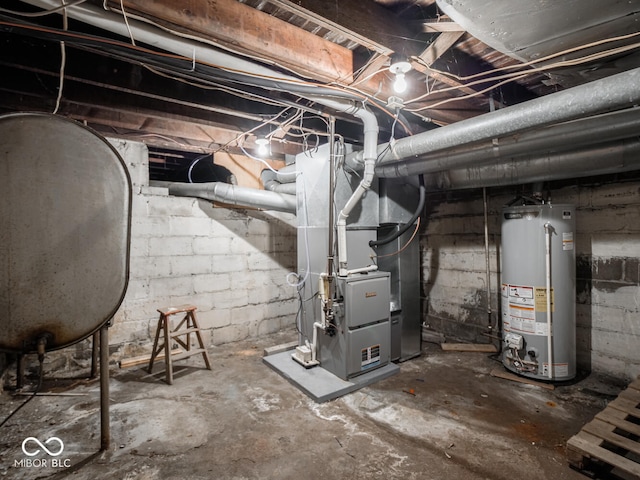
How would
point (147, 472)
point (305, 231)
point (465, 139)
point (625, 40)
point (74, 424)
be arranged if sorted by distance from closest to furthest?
point (625, 40) → point (147, 472) → point (465, 139) → point (74, 424) → point (305, 231)

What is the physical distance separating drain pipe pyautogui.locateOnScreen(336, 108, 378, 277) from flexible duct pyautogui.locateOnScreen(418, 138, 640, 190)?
1.10m

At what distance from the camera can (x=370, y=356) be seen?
295 centimetres

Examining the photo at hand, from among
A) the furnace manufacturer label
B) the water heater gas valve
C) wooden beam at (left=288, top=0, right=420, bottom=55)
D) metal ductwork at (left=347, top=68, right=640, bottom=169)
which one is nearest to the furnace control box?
the furnace manufacturer label

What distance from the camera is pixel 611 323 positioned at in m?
2.82

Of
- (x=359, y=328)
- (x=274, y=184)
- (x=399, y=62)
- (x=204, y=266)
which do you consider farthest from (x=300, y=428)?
(x=274, y=184)

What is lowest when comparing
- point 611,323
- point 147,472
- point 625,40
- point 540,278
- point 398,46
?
point 147,472

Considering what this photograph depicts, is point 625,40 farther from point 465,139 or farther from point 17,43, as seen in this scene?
point 17,43

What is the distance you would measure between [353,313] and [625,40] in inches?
92.1

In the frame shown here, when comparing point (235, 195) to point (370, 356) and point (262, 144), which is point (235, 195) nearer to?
point (262, 144)

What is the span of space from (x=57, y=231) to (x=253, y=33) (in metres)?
1.38

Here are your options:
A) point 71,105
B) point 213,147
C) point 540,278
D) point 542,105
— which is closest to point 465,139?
point 542,105

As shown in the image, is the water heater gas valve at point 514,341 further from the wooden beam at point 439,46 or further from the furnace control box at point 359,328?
the wooden beam at point 439,46

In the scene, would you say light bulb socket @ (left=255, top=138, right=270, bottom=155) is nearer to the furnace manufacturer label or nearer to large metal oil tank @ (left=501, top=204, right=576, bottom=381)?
the furnace manufacturer label

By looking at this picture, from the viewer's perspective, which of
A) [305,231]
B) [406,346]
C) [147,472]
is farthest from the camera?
[406,346]
